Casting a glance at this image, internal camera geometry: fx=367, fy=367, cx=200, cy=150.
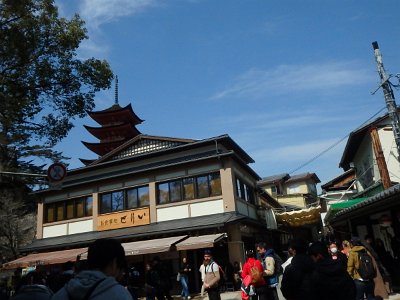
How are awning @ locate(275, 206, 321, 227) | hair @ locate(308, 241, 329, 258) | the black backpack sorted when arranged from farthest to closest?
awning @ locate(275, 206, 321, 227) < the black backpack < hair @ locate(308, 241, 329, 258)

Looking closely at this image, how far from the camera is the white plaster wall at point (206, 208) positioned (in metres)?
18.6

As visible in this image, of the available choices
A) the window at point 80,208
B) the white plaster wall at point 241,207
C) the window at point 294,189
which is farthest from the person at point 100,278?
the window at point 294,189

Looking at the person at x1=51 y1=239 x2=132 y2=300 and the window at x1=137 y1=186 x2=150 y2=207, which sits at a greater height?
the window at x1=137 y1=186 x2=150 y2=207

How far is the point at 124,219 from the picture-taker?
20328 mm

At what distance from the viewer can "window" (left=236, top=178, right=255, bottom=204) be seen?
20372 millimetres

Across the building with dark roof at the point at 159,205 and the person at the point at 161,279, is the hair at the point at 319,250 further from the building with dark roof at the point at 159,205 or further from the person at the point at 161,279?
the building with dark roof at the point at 159,205

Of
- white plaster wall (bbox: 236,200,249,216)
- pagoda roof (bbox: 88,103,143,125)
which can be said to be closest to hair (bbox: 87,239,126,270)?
white plaster wall (bbox: 236,200,249,216)

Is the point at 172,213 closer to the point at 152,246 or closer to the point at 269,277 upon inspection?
the point at 152,246

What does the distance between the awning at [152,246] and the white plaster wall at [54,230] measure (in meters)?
6.28

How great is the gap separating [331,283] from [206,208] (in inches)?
584

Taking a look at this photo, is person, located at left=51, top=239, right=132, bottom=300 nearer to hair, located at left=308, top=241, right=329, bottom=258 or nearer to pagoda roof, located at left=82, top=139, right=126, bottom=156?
hair, located at left=308, top=241, right=329, bottom=258

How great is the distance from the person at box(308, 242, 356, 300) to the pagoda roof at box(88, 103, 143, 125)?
3618 centimetres

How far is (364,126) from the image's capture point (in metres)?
18.9

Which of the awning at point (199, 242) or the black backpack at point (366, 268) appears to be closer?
the black backpack at point (366, 268)
